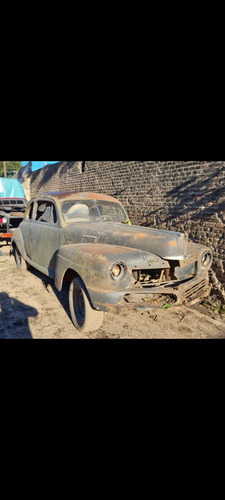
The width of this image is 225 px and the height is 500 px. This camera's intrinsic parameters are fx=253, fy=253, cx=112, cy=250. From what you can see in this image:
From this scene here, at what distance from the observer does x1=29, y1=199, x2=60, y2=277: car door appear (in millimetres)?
4188

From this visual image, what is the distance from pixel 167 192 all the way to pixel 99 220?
2070mm

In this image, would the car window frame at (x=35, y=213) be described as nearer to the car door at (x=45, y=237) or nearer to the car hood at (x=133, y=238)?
the car door at (x=45, y=237)

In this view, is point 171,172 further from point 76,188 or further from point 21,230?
point 76,188

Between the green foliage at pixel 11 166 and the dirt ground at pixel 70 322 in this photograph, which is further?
the green foliage at pixel 11 166

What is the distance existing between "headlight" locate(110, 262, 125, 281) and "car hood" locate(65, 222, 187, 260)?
1.73 feet

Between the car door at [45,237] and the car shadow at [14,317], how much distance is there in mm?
678

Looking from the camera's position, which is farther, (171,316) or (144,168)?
(144,168)

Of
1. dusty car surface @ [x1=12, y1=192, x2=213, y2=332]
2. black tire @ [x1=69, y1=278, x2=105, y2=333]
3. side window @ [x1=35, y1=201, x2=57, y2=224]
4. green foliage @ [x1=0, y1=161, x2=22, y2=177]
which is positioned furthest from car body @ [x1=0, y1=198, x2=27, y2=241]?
green foliage @ [x1=0, y1=161, x2=22, y2=177]

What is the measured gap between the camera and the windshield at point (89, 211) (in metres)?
4.21

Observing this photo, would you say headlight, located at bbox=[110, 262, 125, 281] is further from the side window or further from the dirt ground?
the side window

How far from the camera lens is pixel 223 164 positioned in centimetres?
424

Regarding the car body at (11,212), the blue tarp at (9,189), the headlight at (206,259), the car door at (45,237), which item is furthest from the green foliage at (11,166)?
the headlight at (206,259)

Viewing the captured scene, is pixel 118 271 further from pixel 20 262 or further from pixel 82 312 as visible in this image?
pixel 20 262

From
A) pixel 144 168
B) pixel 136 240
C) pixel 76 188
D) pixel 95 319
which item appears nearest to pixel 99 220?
pixel 136 240
